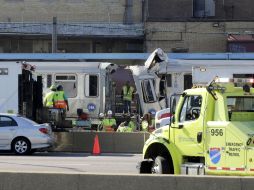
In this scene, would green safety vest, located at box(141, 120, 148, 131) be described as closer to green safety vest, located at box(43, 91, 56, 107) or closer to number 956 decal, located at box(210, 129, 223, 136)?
green safety vest, located at box(43, 91, 56, 107)

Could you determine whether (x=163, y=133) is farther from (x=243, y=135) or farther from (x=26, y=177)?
(x=26, y=177)

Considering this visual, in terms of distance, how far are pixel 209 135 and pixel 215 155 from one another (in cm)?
36

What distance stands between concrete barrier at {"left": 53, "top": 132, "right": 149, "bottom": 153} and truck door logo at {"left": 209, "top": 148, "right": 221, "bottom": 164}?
506 inches

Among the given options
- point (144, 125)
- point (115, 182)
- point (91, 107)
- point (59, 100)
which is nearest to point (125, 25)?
point (91, 107)

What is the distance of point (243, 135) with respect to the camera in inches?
440

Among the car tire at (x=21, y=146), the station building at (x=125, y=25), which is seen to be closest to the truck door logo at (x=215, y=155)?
the car tire at (x=21, y=146)

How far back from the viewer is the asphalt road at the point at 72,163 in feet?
56.7

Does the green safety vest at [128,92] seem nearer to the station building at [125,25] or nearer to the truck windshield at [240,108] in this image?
the station building at [125,25]

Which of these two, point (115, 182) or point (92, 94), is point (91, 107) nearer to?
point (92, 94)

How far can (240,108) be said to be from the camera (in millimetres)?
11922

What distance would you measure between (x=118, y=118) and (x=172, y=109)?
17.3 m

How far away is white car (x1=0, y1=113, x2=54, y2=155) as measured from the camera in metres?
22.4

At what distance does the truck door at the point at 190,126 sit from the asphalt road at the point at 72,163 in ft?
12.4

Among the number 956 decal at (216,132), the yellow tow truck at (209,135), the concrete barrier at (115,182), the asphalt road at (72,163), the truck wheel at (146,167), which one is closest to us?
the concrete barrier at (115,182)
